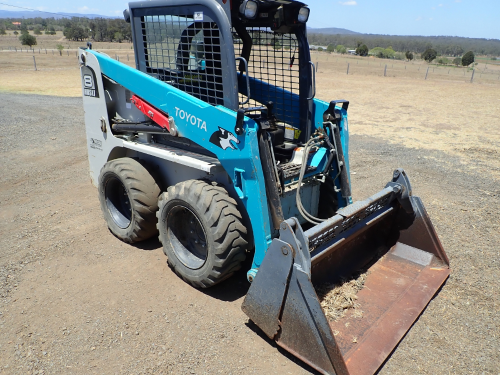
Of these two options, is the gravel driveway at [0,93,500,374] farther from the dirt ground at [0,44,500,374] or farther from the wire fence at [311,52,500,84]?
the wire fence at [311,52,500,84]

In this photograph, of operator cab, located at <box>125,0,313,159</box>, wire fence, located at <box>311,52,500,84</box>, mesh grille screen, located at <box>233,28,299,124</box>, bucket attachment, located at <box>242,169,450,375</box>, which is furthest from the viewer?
wire fence, located at <box>311,52,500,84</box>

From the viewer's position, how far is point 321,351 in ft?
8.86

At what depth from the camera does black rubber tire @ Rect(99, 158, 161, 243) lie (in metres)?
4.14

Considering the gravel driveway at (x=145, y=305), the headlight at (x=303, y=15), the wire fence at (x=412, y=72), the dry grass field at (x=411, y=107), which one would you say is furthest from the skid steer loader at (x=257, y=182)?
the wire fence at (x=412, y=72)

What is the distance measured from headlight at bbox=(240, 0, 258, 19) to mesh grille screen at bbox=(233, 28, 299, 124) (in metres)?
0.50

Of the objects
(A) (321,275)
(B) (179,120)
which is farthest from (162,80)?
(A) (321,275)

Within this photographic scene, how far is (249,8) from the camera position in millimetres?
3289

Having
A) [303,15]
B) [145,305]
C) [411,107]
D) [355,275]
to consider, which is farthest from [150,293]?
[411,107]

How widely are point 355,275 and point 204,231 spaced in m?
1.47

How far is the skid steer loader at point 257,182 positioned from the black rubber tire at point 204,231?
13mm

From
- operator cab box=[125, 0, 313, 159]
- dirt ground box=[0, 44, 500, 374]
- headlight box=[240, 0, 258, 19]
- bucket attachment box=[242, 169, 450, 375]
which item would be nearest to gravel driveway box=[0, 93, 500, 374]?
dirt ground box=[0, 44, 500, 374]

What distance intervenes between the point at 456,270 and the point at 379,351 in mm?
1746

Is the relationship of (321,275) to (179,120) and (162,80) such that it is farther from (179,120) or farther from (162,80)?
(162,80)

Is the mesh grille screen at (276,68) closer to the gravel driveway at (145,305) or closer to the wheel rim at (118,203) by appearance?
the wheel rim at (118,203)
